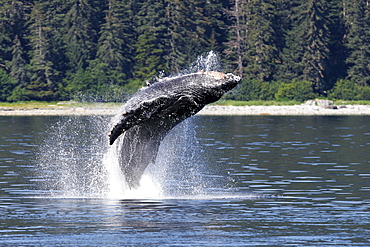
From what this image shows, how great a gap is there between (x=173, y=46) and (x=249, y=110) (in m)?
22.2

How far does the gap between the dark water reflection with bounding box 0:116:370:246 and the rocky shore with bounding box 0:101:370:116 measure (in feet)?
206

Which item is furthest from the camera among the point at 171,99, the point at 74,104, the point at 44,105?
the point at 74,104

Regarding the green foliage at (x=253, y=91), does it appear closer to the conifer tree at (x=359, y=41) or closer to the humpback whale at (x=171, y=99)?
the conifer tree at (x=359, y=41)

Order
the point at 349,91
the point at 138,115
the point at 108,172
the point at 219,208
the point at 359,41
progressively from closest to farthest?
the point at 138,115 < the point at 219,208 < the point at 108,172 < the point at 349,91 < the point at 359,41

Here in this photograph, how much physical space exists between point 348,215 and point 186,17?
105235 mm

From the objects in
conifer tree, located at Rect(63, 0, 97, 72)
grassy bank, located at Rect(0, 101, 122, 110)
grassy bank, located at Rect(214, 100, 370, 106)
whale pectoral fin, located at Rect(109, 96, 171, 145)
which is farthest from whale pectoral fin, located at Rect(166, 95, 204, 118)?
conifer tree, located at Rect(63, 0, 97, 72)

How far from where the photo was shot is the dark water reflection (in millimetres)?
20281

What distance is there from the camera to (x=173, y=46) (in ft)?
412

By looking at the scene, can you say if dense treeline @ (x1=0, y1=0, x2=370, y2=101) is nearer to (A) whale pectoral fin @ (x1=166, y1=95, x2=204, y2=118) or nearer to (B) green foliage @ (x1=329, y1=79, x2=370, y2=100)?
(B) green foliage @ (x1=329, y1=79, x2=370, y2=100)

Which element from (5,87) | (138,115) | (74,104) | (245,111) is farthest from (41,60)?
(138,115)

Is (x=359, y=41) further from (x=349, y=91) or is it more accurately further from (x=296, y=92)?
(x=296, y=92)

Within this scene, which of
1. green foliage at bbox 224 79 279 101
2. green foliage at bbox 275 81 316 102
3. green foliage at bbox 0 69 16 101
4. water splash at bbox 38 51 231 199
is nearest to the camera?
water splash at bbox 38 51 231 199

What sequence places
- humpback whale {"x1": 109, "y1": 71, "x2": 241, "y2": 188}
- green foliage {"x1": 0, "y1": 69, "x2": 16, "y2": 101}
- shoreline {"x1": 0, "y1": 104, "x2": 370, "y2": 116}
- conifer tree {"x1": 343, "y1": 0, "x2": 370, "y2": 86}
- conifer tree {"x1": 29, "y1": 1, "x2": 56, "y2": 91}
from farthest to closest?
conifer tree {"x1": 343, "y1": 0, "x2": 370, "y2": 86}, conifer tree {"x1": 29, "y1": 1, "x2": 56, "y2": 91}, green foliage {"x1": 0, "y1": 69, "x2": 16, "y2": 101}, shoreline {"x1": 0, "y1": 104, "x2": 370, "y2": 116}, humpback whale {"x1": 109, "y1": 71, "x2": 241, "y2": 188}

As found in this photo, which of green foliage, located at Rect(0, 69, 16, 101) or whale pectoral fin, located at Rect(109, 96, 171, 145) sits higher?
whale pectoral fin, located at Rect(109, 96, 171, 145)
